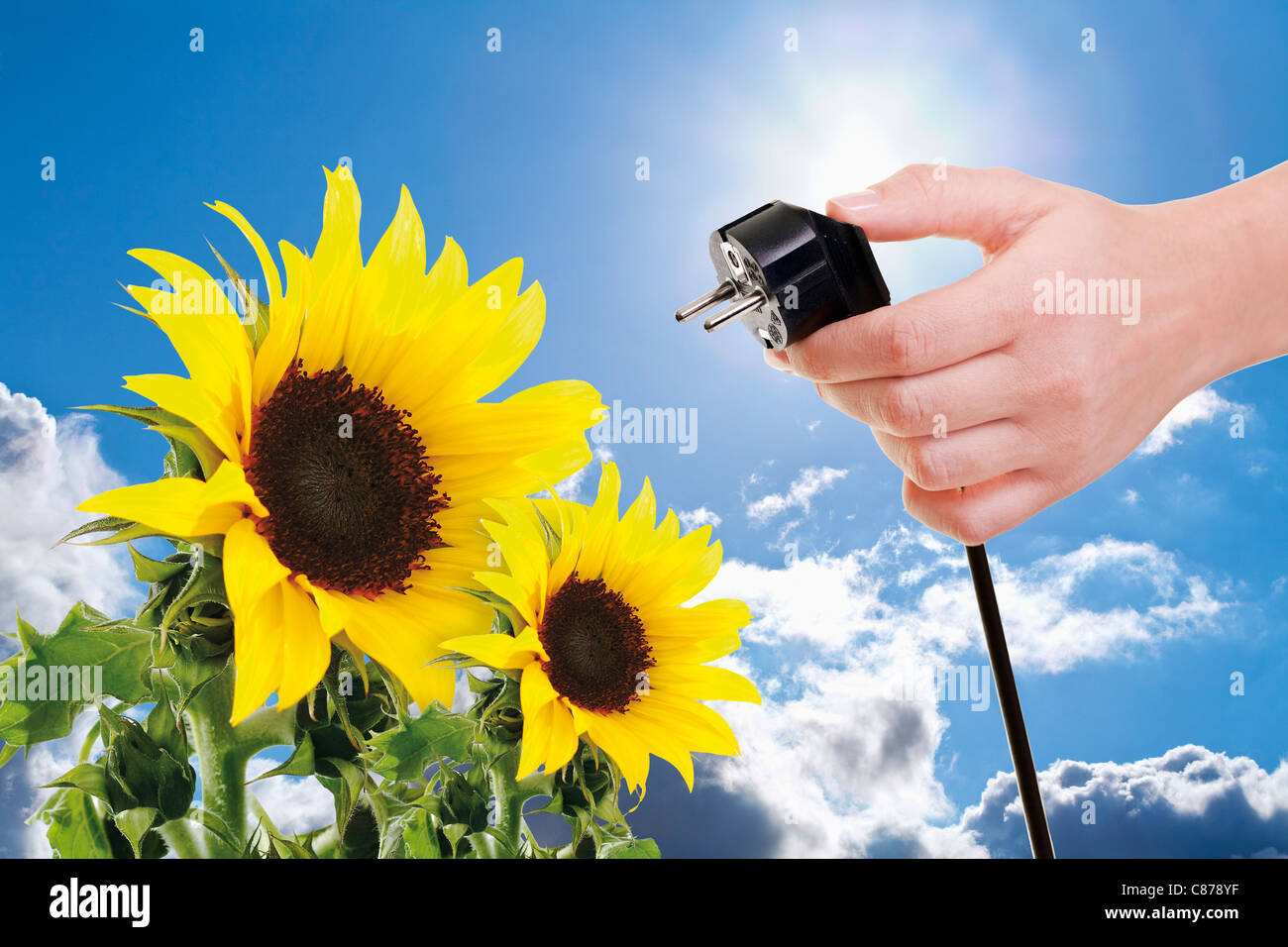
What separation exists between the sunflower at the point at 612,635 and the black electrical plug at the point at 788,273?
5.2 inches

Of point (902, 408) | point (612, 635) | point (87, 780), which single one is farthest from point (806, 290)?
point (87, 780)

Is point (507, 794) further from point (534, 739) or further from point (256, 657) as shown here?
point (256, 657)

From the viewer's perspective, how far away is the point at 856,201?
585mm

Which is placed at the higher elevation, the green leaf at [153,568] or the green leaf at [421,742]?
the green leaf at [153,568]

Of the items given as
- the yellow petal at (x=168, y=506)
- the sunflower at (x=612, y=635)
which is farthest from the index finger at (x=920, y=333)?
the yellow petal at (x=168, y=506)

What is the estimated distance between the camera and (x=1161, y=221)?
25.2 inches

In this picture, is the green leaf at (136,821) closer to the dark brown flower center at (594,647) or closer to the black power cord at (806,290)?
the dark brown flower center at (594,647)

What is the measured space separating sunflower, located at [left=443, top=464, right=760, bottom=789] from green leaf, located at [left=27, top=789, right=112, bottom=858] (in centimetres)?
17

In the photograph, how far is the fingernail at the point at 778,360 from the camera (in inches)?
24.6

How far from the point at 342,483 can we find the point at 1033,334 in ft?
1.54

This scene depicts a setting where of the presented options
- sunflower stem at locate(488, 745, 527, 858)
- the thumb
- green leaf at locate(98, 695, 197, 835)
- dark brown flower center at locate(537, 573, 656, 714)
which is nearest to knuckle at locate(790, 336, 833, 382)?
the thumb

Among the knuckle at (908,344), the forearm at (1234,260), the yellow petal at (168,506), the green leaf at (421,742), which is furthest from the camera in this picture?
the forearm at (1234,260)
